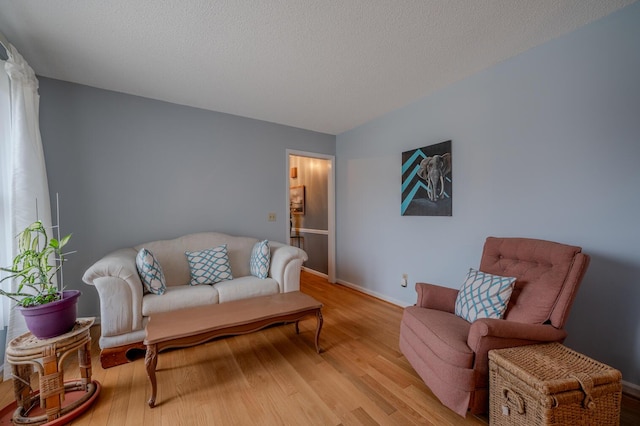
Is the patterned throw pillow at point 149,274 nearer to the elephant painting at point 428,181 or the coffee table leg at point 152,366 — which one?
the coffee table leg at point 152,366

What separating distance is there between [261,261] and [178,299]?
0.88m

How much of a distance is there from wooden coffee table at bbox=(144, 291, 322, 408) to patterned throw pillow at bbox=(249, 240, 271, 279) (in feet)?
1.90

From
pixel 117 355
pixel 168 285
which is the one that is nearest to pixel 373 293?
pixel 168 285

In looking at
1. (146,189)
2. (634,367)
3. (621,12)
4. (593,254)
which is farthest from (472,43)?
(146,189)

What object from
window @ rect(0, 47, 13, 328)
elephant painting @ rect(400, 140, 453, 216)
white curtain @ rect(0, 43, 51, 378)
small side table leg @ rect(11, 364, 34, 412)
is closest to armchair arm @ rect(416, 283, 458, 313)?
elephant painting @ rect(400, 140, 453, 216)

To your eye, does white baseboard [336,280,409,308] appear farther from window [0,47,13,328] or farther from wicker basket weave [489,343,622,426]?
window [0,47,13,328]

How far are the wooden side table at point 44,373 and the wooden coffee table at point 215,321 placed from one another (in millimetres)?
387

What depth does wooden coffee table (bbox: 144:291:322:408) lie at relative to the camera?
5.03 feet

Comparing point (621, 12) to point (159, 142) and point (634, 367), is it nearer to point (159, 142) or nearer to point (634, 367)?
point (634, 367)

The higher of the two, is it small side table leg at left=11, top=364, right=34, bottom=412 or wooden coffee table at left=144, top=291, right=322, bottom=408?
wooden coffee table at left=144, top=291, right=322, bottom=408

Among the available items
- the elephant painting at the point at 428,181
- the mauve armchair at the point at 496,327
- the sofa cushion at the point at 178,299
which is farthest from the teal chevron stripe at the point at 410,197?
the sofa cushion at the point at 178,299

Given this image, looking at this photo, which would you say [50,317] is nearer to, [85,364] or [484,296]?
[85,364]

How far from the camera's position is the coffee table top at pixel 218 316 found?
1.60 meters

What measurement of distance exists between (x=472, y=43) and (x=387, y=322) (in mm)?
2629
